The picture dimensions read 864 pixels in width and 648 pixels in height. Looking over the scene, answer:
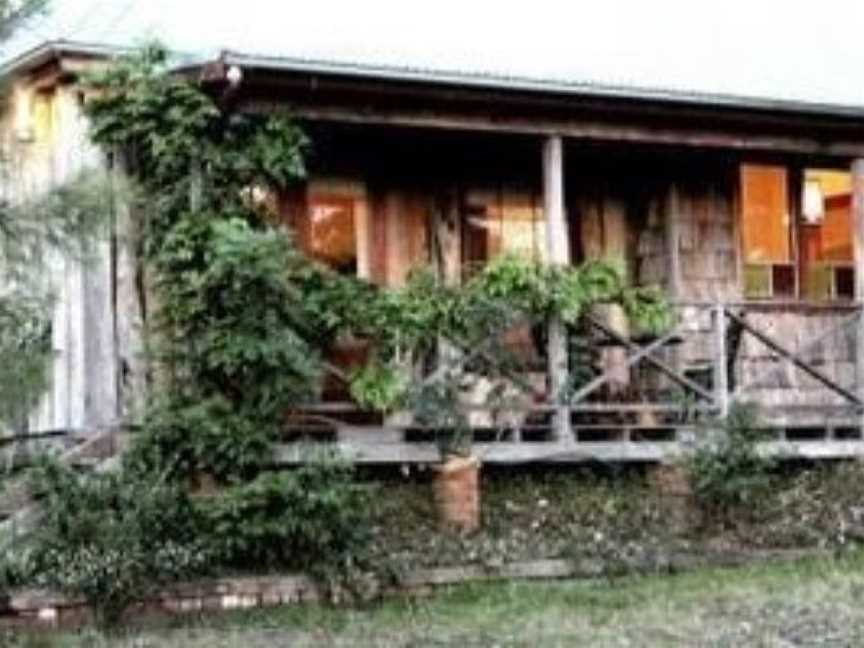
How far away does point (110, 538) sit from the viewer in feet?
42.7

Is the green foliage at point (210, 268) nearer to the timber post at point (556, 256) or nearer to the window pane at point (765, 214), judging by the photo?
the timber post at point (556, 256)

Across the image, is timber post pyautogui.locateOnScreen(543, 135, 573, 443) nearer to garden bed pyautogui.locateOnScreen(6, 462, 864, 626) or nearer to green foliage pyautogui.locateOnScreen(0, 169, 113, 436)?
garden bed pyautogui.locateOnScreen(6, 462, 864, 626)

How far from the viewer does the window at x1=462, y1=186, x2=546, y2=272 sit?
734 inches

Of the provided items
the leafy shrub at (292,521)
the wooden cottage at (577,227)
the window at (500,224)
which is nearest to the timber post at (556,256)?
the wooden cottage at (577,227)

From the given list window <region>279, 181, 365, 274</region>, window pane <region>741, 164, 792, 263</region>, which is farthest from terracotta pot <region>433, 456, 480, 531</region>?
window pane <region>741, 164, 792, 263</region>

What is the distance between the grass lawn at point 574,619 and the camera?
12.0 m

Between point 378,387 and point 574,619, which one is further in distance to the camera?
point 378,387

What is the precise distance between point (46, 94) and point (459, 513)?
509 centimetres

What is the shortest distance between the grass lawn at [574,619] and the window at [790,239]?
6.19m

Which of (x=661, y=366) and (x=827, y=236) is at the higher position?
(x=827, y=236)

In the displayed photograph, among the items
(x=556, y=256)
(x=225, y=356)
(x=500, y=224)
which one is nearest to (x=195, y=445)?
(x=225, y=356)

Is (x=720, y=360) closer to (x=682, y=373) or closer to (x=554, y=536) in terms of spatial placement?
(x=682, y=373)

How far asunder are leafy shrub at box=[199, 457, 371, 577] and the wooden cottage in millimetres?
1055

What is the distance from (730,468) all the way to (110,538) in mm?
5116
